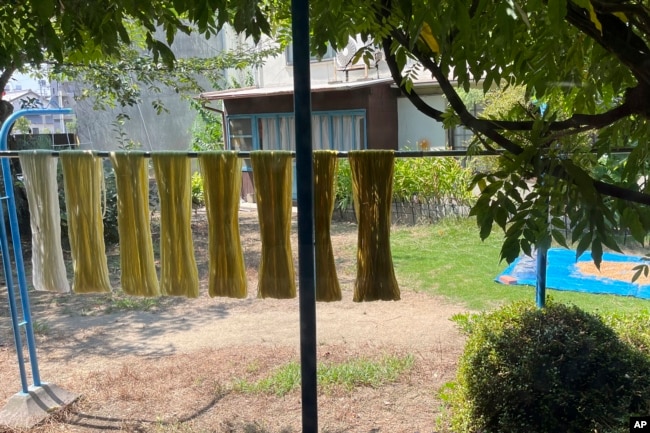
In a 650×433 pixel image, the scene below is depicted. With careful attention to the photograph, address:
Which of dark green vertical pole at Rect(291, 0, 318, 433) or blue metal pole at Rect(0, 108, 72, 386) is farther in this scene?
blue metal pole at Rect(0, 108, 72, 386)

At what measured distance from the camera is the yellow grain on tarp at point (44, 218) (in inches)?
113

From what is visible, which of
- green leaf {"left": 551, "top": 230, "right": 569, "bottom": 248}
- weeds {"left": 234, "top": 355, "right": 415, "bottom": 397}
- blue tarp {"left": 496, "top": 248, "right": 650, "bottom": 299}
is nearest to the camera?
green leaf {"left": 551, "top": 230, "right": 569, "bottom": 248}

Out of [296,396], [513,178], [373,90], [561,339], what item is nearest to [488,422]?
[561,339]

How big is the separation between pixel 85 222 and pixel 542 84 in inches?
82.3

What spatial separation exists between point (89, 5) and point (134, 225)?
1101 mm

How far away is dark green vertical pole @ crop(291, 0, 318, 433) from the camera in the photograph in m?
1.76

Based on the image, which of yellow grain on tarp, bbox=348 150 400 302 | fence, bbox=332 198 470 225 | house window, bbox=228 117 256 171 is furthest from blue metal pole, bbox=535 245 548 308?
house window, bbox=228 117 256 171

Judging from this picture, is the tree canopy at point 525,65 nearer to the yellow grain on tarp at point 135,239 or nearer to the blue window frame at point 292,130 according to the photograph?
the yellow grain on tarp at point 135,239

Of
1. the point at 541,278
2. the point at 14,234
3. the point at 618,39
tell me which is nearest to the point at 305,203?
the point at 618,39

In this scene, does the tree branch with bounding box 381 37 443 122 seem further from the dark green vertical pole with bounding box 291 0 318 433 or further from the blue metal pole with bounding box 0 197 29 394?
the blue metal pole with bounding box 0 197 29 394

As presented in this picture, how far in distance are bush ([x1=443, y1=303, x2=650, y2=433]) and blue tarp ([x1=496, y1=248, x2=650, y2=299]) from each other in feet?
7.49

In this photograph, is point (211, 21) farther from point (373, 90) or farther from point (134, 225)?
point (373, 90)

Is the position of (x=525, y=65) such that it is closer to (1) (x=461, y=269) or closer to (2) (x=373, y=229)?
(2) (x=373, y=229)

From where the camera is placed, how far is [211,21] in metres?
2.14
